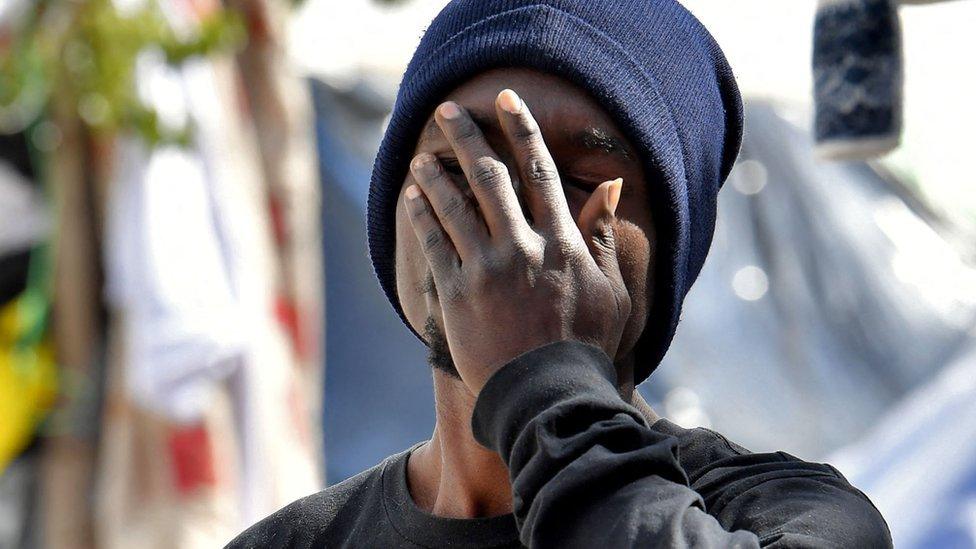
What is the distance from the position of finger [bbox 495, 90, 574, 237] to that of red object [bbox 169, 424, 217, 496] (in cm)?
366

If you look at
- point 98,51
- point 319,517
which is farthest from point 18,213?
point 319,517

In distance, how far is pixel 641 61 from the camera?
1.84 m

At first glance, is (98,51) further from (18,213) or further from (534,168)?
(534,168)

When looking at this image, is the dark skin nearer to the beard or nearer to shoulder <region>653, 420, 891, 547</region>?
the beard

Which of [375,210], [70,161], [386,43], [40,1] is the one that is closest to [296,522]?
[375,210]

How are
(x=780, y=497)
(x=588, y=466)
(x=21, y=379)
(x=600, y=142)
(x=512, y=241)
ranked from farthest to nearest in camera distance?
(x=21, y=379)
(x=600, y=142)
(x=780, y=497)
(x=512, y=241)
(x=588, y=466)

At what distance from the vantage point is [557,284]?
1.47 m

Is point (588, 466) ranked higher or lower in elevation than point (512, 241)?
lower

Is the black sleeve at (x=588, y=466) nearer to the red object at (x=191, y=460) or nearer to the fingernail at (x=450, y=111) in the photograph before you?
the fingernail at (x=450, y=111)

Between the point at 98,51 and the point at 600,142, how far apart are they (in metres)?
3.27

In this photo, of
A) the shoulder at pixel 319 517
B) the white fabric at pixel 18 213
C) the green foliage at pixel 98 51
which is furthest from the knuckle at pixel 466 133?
the white fabric at pixel 18 213

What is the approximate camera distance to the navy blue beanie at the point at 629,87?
176 centimetres

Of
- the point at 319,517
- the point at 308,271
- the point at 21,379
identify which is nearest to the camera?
the point at 319,517

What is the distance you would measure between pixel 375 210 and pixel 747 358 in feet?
15.7
